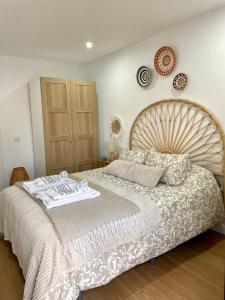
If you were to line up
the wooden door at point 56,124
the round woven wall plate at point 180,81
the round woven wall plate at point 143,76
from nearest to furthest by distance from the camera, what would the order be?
the round woven wall plate at point 180,81 → the round woven wall plate at point 143,76 → the wooden door at point 56,124

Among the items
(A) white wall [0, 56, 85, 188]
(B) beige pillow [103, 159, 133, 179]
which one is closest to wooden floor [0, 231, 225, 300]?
(B) beige pillow [103, 159, 133, 179]

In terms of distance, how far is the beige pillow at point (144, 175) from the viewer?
8.38ft

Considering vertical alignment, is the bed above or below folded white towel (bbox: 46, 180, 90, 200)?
below

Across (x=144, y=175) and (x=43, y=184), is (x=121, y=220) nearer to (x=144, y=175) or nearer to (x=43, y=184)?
(x=144, y=175)

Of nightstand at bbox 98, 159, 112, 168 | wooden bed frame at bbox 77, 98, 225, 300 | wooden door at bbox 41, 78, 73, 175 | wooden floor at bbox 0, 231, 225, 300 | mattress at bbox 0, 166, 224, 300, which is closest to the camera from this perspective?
mattress at bbox 0, 166, 224, 300

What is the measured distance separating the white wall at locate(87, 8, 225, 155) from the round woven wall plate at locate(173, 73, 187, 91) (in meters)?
0.06

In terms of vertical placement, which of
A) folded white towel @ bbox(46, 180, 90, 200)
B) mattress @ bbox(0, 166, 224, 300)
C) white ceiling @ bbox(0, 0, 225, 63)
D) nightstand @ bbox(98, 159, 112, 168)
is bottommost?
mattress @ bbox(0, 166, 224, 300)

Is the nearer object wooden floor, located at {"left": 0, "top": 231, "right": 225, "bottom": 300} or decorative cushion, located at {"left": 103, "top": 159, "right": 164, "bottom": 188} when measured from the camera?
wooden floor, located at {"left": 0, "top": 231, "right": 225, "bottom": 300}

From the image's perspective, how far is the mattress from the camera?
4.98ft

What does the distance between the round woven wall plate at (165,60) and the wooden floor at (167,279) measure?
2247mm

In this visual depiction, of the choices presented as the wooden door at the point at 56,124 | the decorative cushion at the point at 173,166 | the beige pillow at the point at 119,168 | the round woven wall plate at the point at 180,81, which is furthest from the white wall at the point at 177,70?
the beige pillow at the point at 119,168

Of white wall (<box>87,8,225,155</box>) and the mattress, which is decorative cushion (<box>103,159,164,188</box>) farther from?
white wall (<box>87,8,225,155</box>)

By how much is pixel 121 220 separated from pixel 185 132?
162cm

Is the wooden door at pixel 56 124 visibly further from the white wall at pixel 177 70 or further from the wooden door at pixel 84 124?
the white wall at pixel 177 70
